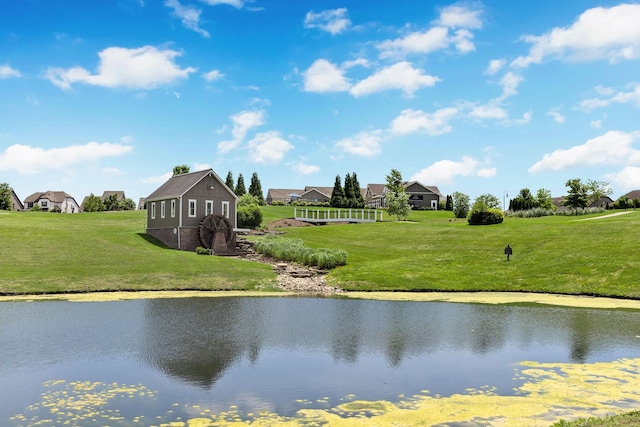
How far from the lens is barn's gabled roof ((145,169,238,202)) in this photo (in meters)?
52.2

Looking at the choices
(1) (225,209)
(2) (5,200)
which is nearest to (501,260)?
(1) (225,209)

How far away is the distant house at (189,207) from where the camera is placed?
51.3 metres

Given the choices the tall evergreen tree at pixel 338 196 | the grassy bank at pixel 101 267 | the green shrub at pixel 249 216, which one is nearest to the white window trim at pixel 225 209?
the grassy bank at pixel 101 267

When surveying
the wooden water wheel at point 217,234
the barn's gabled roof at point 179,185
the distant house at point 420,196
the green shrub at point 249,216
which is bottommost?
the wooden water wheel at point 217,234

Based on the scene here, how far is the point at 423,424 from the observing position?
10.7 m

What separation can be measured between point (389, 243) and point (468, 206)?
172ft

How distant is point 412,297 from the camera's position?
31.5 m

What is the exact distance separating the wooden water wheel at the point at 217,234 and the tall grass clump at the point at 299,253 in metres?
2.71

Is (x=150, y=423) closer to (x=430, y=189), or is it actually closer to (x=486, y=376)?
(x=486, y=376)

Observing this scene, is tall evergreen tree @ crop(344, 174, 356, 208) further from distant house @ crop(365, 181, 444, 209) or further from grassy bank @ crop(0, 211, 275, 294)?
grassy bank @ crop(0, 211, 275, 294)

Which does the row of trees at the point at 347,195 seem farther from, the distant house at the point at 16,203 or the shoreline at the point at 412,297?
the shoreline at the point at 412,297

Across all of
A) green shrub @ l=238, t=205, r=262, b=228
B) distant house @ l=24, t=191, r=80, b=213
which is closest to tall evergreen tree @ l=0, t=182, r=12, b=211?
distant house @ l=24, t=191, r=80, b=213

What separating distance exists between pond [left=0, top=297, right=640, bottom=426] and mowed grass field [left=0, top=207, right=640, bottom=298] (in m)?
8.26

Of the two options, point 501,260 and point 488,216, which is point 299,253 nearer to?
point 501,260
